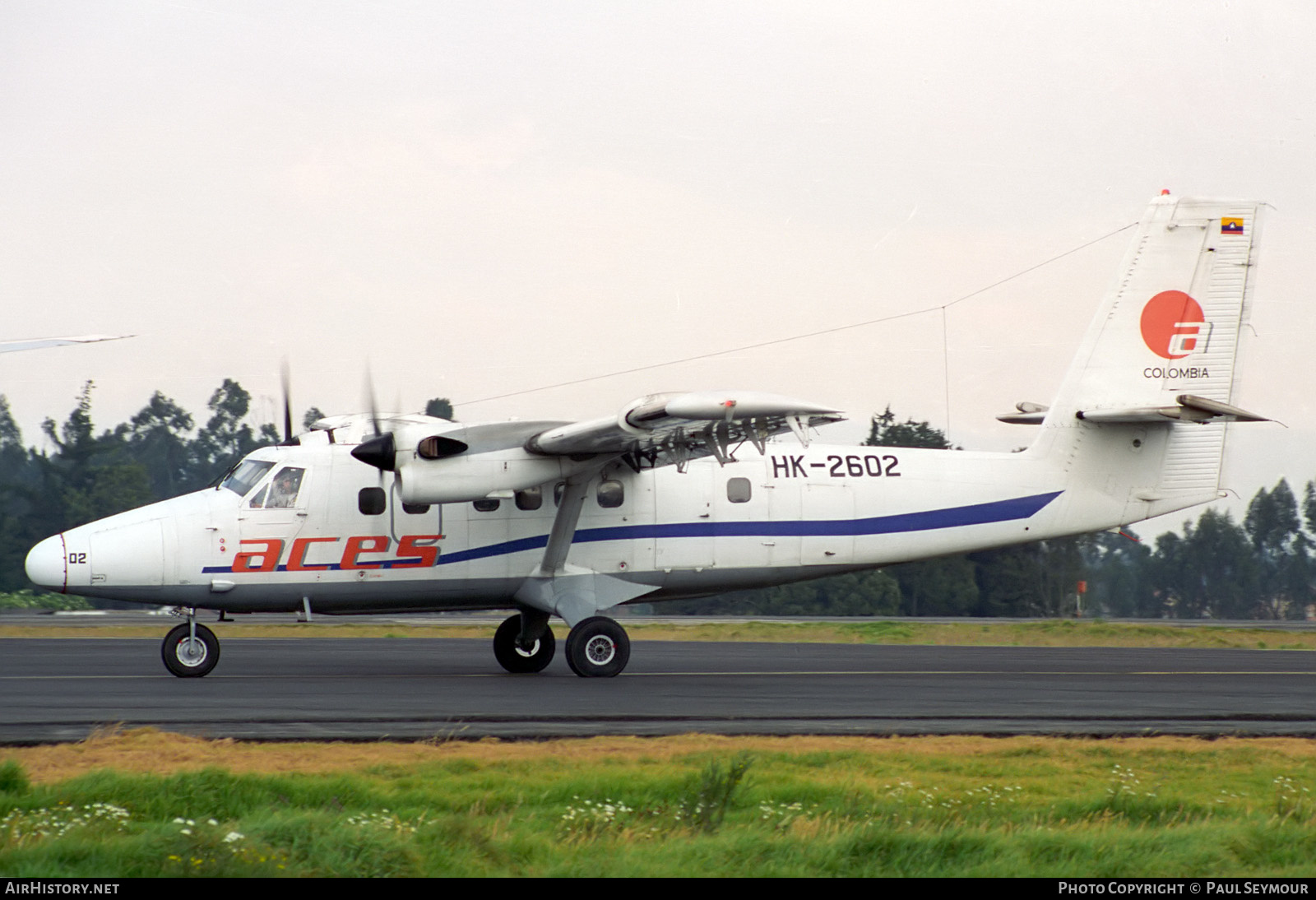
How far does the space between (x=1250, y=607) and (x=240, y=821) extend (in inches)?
3494

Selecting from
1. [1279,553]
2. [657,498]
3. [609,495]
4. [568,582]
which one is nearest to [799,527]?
Result: [657,498]

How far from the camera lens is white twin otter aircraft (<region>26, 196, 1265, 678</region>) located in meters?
17.0

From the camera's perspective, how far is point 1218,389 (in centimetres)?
2066

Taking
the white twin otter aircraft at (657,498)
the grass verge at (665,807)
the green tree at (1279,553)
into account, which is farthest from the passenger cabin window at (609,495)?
the green tree at (1279,553)

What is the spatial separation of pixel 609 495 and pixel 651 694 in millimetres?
3532

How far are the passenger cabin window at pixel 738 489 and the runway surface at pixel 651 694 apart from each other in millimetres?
2629

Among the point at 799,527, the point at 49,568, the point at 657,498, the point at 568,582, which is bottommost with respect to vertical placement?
the point at 568,582

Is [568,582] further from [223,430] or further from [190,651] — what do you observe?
[223,430]

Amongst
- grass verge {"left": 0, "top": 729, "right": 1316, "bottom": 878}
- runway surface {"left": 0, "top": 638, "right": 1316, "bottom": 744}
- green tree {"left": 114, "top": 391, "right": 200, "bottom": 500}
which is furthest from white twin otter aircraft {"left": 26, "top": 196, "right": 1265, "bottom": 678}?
green tree {"left": 114, "top": 391, "right": 200, "bottom": 500}

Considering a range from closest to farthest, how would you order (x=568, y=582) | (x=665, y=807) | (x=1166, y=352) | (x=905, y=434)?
(x=665, y=807), (x=568, y=582), (x=1166, y=352), (x=905, y=434)

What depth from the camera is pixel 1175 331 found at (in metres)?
20.7

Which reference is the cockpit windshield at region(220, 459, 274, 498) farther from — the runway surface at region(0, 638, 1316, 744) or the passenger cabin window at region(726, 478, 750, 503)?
the passenger cabin window at region(726, 478, 750, 503)
